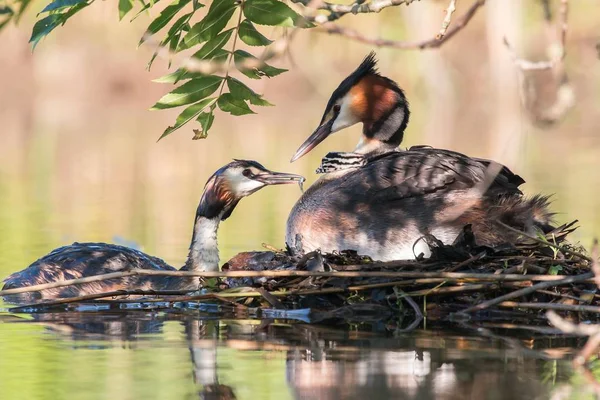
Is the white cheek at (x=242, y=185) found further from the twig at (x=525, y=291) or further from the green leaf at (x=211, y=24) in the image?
the green leaf at (x=211, y=24)

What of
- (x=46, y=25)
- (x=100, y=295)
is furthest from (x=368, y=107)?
(x=46, y=25)

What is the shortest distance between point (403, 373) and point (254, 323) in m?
1.47

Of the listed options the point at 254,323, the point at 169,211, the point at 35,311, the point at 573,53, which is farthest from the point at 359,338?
the point at 573,53

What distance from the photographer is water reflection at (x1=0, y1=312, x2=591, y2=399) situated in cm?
473

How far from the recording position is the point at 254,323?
6.32 meters

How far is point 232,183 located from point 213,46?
297cm

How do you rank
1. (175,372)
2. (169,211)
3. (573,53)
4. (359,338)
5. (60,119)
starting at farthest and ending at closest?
(573,53) < (60,119) < (169,211) < (359,338) < (175,372)

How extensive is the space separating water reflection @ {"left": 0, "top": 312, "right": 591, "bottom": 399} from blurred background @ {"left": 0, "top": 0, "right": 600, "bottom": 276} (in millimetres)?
1136

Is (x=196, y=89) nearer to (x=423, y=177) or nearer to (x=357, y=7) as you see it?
(x=357, y=7)

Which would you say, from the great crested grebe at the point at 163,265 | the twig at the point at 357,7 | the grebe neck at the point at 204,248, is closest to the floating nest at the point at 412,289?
the great crested grebe at the point at 163,265

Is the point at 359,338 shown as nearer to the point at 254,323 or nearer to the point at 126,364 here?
the point at 254,323

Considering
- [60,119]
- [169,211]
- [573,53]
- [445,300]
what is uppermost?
[573,53]

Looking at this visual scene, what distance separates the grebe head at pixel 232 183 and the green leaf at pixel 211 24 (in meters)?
3.03

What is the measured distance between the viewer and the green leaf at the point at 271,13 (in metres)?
4.61
